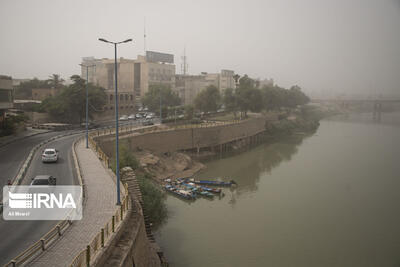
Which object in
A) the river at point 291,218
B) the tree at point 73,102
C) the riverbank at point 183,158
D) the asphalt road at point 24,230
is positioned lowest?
the river at point 291,218

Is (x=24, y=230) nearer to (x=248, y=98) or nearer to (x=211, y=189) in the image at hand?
(x=211, y=189)

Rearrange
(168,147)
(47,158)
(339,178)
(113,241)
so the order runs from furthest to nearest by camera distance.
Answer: (168,147) → (339,178) → (47,158) → (113,241)

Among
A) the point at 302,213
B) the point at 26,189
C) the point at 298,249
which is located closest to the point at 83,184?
the point at 26,189

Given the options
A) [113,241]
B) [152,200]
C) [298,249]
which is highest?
[113,241]

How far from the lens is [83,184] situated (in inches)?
636

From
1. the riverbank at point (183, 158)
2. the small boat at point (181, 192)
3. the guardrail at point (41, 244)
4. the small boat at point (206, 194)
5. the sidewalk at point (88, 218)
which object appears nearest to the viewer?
the guardrail at point (41, 244)

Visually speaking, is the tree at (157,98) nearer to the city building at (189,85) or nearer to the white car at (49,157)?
the city building at (189,85)

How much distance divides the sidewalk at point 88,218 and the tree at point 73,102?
20766 millimetres

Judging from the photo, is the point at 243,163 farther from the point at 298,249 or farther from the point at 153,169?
the point at 298,249

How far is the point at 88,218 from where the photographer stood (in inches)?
488

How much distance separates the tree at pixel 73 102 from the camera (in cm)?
3959

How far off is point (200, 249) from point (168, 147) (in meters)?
21.3

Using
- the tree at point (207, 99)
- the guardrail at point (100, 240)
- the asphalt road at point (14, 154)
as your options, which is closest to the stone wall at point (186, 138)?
the asphalt road at point (14, 154)

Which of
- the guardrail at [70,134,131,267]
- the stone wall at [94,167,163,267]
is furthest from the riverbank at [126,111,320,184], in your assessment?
the guardrail at [70,134,131,267]
